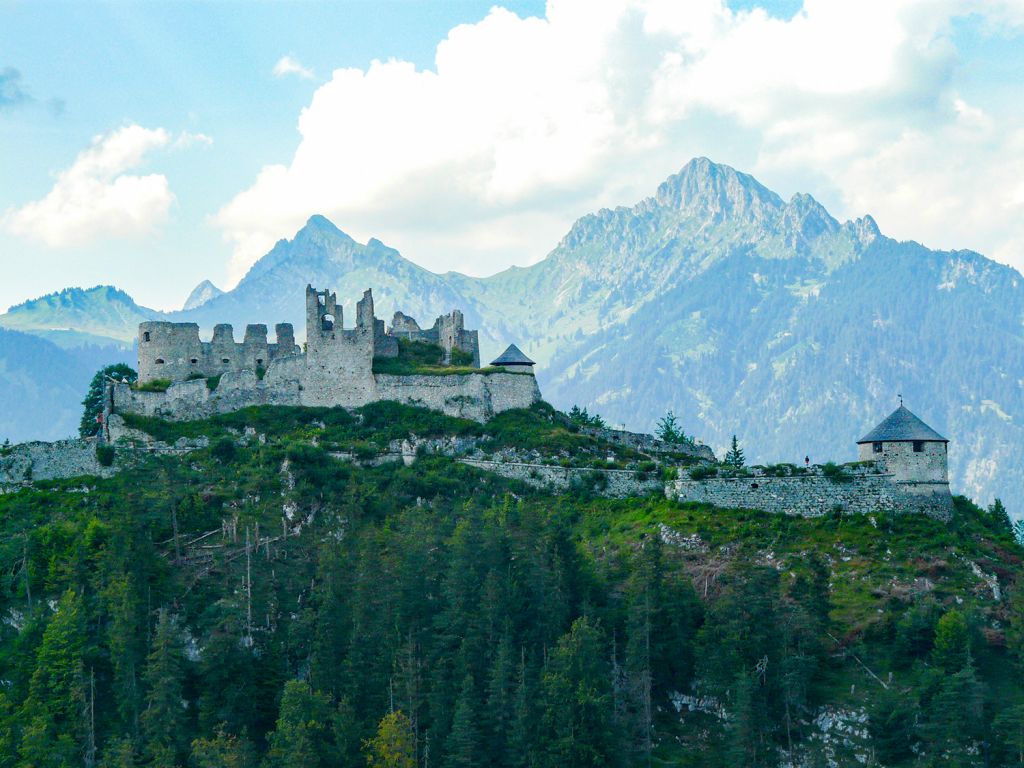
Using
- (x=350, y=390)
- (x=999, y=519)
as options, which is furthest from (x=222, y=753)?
(x=999, y=519)

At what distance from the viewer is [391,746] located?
2793 inches

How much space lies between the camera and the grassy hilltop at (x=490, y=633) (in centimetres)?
7150

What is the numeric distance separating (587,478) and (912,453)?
22.5 m

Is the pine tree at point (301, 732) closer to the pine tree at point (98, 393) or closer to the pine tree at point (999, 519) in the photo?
the pine tree at point (999, 519)

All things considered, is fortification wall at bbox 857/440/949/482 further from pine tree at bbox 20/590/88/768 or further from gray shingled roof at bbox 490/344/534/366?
pine tree at bbox 20/590/88/768

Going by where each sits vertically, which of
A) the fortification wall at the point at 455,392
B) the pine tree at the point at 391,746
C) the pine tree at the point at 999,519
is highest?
the fortification wall at the point at 455,392

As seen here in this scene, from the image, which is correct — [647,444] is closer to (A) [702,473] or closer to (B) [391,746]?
(A) [702,473]

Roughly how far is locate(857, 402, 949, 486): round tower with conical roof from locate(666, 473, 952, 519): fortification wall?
552 mm

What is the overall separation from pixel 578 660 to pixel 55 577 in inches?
1401

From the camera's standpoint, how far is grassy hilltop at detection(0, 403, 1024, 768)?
235 feet

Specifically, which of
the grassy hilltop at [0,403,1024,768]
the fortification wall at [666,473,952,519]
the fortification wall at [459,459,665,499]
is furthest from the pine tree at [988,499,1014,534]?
the fortification wall at [459,459,665,499]

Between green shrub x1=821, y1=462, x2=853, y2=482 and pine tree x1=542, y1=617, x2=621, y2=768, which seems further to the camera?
green shrub x1=821, y1=462, x2=853, y2=482

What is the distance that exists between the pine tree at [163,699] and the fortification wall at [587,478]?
30039mm

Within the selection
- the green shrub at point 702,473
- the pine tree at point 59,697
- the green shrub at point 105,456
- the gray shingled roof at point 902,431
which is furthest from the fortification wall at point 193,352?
the gray shingled roof at point 902,431
